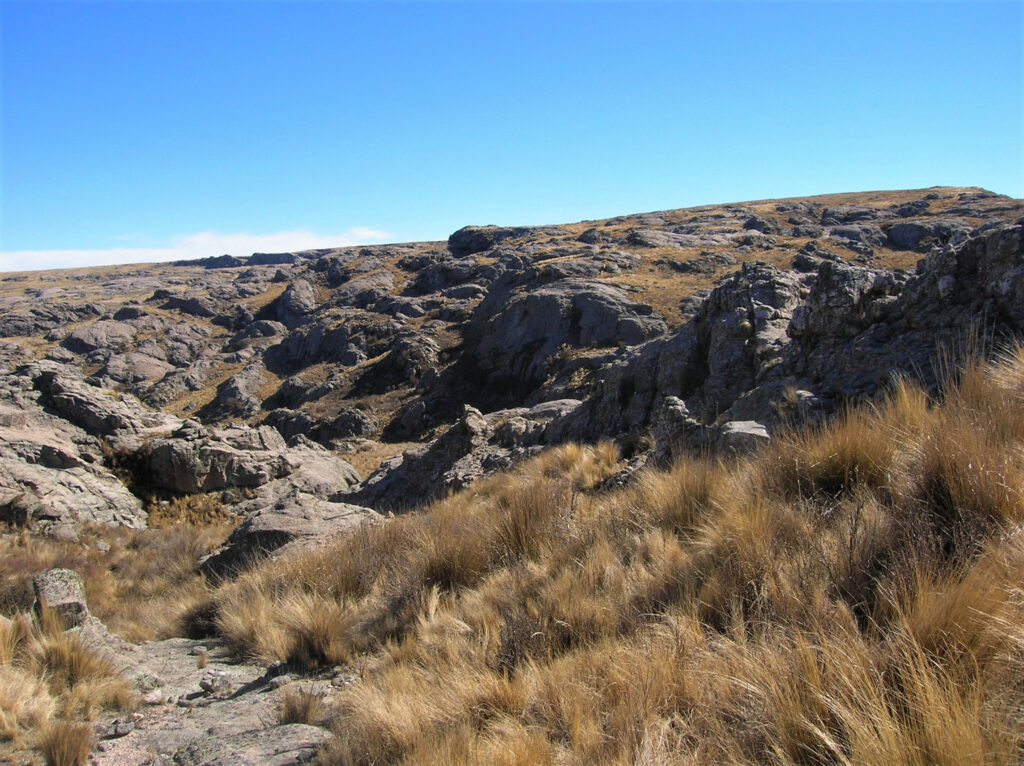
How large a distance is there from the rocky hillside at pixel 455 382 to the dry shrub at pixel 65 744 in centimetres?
45

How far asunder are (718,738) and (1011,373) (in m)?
4.13

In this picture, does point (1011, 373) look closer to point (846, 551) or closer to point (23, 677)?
point (846, 551)

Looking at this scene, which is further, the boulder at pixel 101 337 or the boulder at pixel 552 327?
the boulder at pixel 101 337

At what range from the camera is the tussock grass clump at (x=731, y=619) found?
82.5 inches

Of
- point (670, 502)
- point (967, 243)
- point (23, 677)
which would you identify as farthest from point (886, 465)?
point (23, 677)

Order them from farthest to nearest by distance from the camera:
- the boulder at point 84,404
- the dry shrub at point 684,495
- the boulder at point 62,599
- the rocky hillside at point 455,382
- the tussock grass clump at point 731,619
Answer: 1. the boulder at point 84,404
2. the rocky hillside at point 455,382
3. the boulder at point 62,599
4. the dry shrub at point 684,495
5. the tussock grass clump at point 731,619

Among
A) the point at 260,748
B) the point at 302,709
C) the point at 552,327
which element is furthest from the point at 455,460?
the point at 552,327

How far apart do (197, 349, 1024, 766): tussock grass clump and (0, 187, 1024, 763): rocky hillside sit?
2.89ft

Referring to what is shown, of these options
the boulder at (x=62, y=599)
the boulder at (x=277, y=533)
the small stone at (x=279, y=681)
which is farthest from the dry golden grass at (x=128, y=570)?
the small stone at (x=279, y=681)

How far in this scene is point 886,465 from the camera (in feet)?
12.7

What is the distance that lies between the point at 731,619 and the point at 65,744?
3.72m

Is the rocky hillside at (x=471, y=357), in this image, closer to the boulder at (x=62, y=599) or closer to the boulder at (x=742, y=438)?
the boulder at (x=742, y=438)

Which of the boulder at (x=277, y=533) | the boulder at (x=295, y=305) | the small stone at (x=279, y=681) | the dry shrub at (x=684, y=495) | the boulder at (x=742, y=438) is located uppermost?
the boulder at (x=295, y=305)

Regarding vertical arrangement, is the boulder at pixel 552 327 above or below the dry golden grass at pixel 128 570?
above
